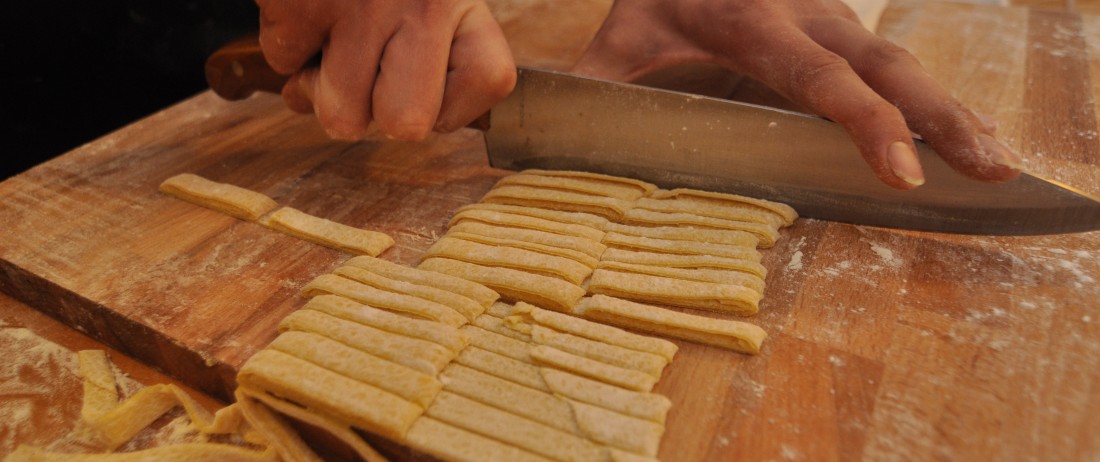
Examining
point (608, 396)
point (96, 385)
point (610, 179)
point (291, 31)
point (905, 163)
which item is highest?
point (291, 31)

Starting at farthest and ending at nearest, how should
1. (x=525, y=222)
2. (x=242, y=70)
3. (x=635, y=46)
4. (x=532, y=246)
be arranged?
(x=635, y=46)
(x=242, y=70)
(x=525, y=222)
(x=532, y=246)

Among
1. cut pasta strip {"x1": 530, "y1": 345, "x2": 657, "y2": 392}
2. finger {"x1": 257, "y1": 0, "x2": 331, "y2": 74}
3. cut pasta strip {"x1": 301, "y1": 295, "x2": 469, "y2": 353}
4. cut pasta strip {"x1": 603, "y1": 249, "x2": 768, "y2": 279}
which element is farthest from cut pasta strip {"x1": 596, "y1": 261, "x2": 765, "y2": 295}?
finger {"x1": 257, "y1": 0, "x2": 331, "y2": 74}

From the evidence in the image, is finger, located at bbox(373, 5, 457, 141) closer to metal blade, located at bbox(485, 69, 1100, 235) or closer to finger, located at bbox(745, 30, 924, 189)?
metal blade, located at bbox(485, 69, 1100, 235)

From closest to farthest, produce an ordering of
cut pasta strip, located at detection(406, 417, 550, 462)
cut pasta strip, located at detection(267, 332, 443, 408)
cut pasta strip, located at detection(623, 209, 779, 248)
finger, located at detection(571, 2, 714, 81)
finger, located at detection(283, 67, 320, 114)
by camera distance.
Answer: cut pasta strip, located at detection(406, 417, 550, 462) < cut pasta strip, located at detection(267, 332, 443, 408) < cut pasta strip, located at detection(623, 209, 779, 248) < finger, located at detection(283, 67, 320, 114) < finger, located at detection(571, 2, 714, 81)

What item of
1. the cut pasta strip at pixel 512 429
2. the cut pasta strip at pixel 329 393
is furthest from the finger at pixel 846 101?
the cut pasta strip at pixel 329 393

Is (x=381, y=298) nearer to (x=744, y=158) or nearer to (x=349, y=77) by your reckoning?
(x=349, y=77)

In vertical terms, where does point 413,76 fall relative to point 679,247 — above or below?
above

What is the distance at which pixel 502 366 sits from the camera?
1554 millimetres

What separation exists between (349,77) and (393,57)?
5.9 inches

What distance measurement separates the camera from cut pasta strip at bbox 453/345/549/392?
4.98 ft

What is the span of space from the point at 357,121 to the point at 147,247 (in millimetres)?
688

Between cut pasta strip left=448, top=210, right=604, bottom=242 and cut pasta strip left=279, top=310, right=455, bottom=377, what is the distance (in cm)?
52

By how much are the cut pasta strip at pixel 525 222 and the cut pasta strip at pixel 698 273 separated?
0.13 m

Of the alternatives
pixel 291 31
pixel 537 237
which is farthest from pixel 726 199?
pixel 291 31
